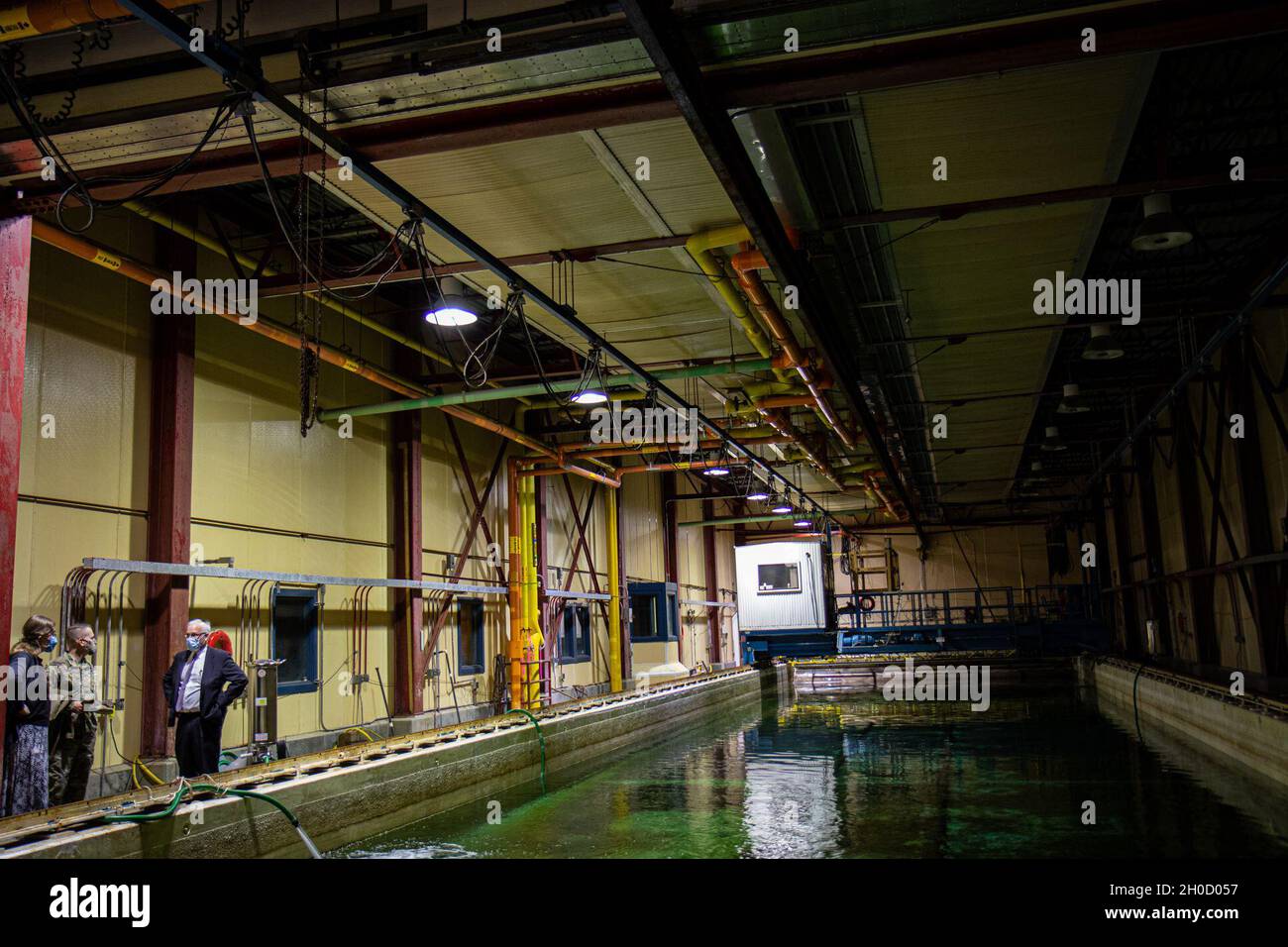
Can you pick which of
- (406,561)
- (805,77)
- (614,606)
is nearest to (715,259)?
(805,77)

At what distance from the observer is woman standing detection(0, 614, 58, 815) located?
22.6ft

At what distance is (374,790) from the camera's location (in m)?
7.70

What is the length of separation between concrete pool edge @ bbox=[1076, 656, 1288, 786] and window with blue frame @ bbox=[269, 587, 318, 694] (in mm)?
10831

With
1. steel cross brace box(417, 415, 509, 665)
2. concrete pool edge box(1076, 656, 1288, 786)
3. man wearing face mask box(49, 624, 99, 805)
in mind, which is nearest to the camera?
man wearing face mask box(49, 624, 99, 805)

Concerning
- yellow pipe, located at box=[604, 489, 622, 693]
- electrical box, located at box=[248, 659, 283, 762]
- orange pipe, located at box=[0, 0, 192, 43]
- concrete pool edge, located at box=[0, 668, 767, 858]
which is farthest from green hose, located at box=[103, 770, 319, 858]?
yellow pipe, located at box=[604, 489, 622, 693]

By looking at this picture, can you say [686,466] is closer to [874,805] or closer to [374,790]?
[874,805]

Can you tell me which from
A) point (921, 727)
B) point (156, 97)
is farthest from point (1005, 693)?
point (156, 97)

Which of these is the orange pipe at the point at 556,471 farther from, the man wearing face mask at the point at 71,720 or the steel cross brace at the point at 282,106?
the man wearing face mask at the point at 71,720

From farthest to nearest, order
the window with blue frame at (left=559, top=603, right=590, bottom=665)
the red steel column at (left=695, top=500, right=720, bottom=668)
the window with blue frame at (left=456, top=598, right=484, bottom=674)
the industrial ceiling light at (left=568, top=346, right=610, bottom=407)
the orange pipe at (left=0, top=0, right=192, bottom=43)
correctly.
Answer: the red steel column at (left=695, top=500, right=720, bottom=668), the window with blue frame at (left=559, top=603, right=590, bottom=665), the window with blue frame at (left=456, top=598, right=484, bottom=674), the industrial ceiling light at (left=568, top=346, right=610, bottom=407), the orange pipe at (left=0, top=0, right=192, bottom=43)

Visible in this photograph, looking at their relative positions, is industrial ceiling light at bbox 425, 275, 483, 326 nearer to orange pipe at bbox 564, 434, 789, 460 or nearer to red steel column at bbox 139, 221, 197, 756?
red steel column at bbox 139, 221, 197, 756

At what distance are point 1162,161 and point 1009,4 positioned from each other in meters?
3.24

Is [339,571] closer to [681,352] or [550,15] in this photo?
[681,352]

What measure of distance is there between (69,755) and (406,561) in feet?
22.4

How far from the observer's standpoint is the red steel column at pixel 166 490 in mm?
9430
